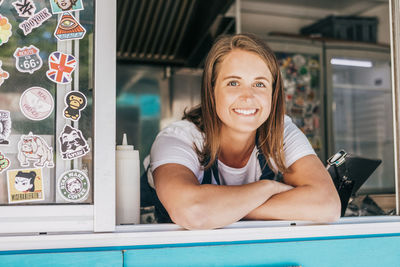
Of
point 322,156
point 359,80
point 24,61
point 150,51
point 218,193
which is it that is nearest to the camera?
point 24,61

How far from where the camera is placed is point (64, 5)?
5.02 ft

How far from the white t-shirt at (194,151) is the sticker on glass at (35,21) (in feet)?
2.51

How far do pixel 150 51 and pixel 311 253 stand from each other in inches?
132

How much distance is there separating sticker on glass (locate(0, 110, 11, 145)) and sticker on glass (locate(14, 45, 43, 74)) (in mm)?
161

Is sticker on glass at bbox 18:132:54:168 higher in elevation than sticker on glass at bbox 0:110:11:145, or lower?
lower

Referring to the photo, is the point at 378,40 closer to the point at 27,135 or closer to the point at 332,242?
the point at 332,242

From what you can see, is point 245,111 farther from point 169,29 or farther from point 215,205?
point 169,29

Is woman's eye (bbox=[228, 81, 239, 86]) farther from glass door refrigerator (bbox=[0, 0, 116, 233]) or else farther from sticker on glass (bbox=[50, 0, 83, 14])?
sticker on glass (bbox=[50, 0, 83, 14])

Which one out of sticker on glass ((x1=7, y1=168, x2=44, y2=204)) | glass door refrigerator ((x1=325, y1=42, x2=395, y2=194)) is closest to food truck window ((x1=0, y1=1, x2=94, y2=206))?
sticker on glass ((x1=7, y1=168, x2=44, y2=204))

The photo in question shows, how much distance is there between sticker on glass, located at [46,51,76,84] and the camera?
1.50 m

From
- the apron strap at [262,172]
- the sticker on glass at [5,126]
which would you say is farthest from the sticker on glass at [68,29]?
the apron strap at [262,172]

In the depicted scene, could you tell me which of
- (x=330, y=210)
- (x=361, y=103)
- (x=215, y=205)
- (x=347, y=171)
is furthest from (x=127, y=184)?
(x=361, y=103)

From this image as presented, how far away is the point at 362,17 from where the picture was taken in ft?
19.1

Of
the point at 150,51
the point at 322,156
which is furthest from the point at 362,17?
the point at 150,51
